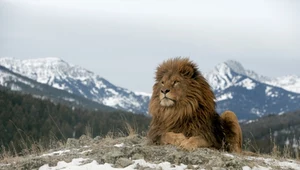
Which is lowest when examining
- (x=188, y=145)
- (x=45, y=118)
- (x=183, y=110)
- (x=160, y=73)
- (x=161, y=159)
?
(x=161, y=159)

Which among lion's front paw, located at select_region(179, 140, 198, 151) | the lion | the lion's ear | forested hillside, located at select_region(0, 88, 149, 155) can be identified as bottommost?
lion's front paw, located at select_region(179, 140, 198, 151)

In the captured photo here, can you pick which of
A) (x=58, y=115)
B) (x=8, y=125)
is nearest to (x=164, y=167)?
(x=8, y=125)

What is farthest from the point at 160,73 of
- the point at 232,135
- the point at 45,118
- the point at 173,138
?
the point at 45,118

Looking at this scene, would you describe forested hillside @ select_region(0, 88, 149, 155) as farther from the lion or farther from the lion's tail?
the lion

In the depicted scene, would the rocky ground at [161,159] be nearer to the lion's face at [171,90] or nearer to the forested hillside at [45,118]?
the lion's face at [171,90]

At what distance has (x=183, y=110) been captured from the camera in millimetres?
8484

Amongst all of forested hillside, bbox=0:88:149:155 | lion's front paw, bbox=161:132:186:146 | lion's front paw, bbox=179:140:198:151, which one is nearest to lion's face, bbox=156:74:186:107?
lion's front paw, bbox=161:132:186:146

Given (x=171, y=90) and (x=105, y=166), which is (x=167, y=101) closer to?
(x=171, y=90)

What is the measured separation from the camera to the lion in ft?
27.6

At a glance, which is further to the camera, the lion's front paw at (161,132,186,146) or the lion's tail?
the lion's tail

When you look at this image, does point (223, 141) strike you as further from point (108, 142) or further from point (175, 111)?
point (108, 142)

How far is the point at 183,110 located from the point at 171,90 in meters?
0.43

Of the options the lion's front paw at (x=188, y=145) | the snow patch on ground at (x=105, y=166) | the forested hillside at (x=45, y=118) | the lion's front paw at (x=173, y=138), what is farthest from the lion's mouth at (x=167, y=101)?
the forested hillside at (x=45, y=118)

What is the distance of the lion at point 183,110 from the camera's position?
842cm
